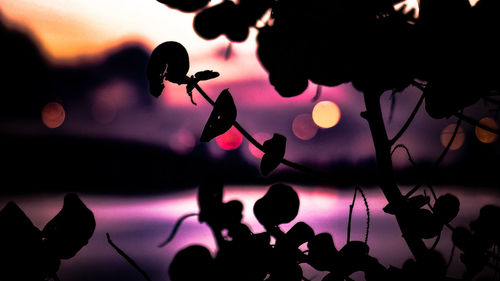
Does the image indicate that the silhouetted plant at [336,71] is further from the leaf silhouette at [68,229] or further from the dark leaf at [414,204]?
the leaf silhouette at [68,229]

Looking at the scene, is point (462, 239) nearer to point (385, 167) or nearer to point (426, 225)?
point (426, 225)

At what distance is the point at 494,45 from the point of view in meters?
0.56

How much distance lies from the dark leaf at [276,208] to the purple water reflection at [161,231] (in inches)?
39.2

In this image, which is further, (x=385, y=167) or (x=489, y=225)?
(x=489, y=225)

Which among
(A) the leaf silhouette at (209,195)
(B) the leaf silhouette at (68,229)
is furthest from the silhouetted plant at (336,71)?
(B) the leaf silhouette at (68,229)

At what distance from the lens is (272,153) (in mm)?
720

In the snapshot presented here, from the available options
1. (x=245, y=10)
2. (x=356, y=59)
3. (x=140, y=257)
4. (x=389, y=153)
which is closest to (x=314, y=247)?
(x=389, y=153)

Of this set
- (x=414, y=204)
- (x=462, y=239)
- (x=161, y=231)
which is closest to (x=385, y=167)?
(x=414, y=204)

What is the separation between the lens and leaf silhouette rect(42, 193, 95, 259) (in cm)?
64

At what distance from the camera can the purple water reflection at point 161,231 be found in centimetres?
290

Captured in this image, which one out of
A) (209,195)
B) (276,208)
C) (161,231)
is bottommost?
(161,231)

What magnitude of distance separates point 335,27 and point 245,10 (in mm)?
151

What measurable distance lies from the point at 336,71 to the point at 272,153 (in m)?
0.23

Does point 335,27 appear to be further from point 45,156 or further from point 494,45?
point 45,156
